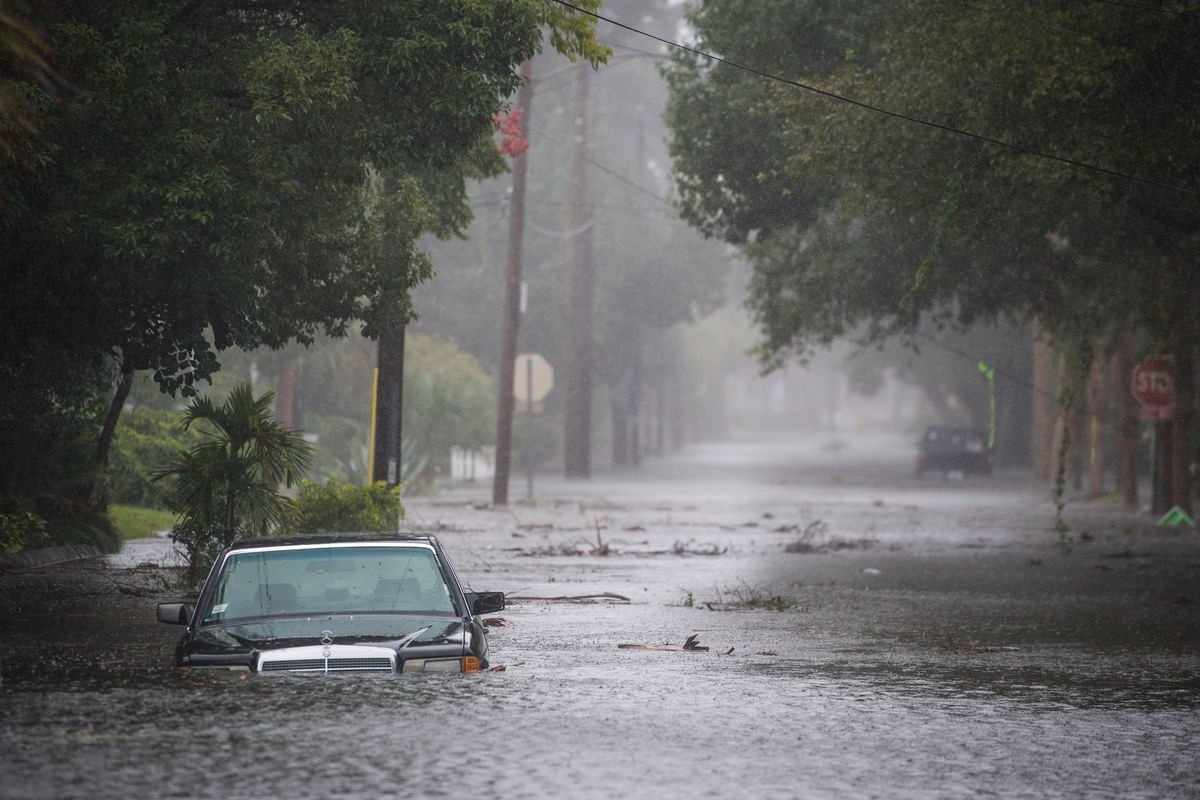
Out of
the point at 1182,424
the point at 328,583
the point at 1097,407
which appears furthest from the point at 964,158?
the point at 1097,407

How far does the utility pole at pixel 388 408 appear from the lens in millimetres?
21938

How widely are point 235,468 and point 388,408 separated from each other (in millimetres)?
4772

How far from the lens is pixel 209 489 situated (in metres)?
17.6

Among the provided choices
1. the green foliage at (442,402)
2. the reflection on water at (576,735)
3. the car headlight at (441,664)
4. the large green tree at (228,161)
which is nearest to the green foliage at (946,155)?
the large green tree at (228,161)

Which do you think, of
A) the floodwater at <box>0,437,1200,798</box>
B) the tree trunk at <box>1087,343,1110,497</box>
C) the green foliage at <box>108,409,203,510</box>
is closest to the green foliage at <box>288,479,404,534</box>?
the floodwater at <box>0,437,1200,798</box>

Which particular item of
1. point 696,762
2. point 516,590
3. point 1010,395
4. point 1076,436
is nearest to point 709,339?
point 1010,395

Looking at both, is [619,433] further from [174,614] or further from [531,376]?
[174,614]

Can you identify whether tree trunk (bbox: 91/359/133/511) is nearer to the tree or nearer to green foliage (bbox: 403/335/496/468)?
the tree

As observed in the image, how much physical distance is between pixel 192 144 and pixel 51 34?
144cm

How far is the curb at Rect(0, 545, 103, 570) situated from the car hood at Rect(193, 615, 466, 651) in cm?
963

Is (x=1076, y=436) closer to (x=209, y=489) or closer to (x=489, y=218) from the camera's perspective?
(x=489, y=218)

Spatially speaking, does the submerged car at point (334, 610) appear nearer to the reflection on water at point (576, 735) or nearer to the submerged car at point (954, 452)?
the reflection on water at point (576, 735)

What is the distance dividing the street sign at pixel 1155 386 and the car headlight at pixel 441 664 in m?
23.9

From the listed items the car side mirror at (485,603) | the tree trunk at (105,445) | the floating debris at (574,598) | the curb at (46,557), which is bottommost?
the floating debris at (574,598)
